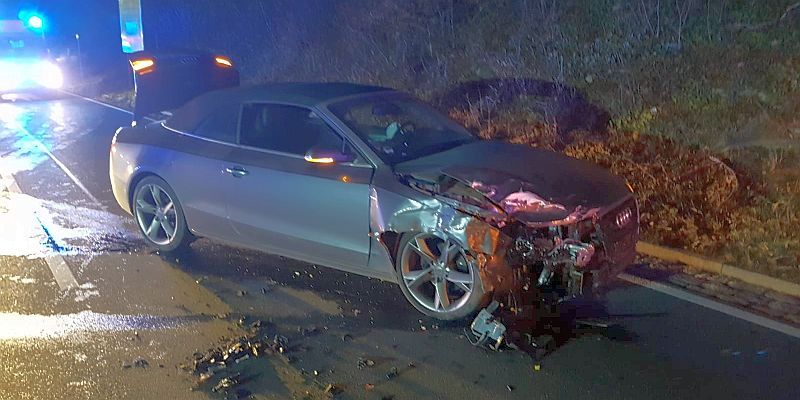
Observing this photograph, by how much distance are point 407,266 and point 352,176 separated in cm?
75

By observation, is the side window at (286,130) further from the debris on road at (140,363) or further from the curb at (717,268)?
the curb at (717,268)

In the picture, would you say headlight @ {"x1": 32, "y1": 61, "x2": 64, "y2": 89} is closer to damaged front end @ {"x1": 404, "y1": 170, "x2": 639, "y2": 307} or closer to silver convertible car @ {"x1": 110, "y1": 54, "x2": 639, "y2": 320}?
silver convertible car @ {"x1": 110, "y1": 54, "x2": 639, "y2": 320}

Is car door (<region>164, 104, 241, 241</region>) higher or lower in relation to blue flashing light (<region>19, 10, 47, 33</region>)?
lower

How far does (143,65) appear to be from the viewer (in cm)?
966

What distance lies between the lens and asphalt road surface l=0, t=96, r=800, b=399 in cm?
412

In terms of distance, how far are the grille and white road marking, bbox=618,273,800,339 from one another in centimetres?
54

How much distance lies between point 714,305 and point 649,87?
5469mm

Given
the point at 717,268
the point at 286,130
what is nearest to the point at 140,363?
the point at 286,130

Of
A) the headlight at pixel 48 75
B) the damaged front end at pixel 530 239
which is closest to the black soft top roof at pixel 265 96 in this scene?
the damaged front end at pixel 530 239

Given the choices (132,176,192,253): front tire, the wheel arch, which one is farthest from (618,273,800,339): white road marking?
the wheel arch

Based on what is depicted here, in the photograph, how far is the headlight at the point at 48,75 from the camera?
87.8ft

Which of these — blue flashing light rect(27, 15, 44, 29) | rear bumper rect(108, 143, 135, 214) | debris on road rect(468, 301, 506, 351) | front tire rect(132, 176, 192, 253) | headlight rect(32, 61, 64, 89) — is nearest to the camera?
debris on road rect(468, 301, 506, 351)

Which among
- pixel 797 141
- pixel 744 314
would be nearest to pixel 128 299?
pixel 744 314

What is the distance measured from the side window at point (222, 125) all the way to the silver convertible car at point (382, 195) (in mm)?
13
